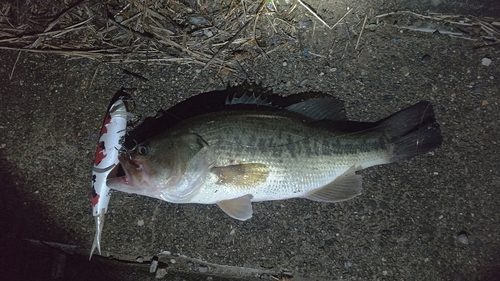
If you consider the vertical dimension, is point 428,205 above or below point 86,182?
below

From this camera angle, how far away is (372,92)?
113 inches

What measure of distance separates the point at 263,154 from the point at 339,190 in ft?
2.13

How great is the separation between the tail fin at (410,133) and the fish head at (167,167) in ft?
4.41

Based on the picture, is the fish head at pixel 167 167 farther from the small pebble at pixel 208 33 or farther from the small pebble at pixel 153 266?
the small pebble at pixel 208 33

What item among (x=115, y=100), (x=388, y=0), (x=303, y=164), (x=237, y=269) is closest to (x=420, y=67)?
(x=388, y=0)

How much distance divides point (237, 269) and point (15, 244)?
1817mm

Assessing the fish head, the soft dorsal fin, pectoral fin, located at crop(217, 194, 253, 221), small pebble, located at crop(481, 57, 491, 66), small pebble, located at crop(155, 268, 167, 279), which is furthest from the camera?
small pebble, located at crop(481, 57, 491, 66)

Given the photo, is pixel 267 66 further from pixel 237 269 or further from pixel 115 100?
pixel 237 269

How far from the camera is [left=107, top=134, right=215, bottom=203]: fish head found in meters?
2.32

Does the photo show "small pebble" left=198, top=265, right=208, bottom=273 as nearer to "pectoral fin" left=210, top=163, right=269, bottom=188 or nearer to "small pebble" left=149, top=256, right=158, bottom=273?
"small pebble" left=149, top=256, right=158, bottom=273

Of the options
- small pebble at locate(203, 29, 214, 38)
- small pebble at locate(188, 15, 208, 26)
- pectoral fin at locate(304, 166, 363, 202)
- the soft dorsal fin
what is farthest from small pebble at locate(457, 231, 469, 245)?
small pebble at locate(188, 15, 208, 26)

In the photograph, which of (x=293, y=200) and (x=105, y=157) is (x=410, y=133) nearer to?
(x=293, y=200)

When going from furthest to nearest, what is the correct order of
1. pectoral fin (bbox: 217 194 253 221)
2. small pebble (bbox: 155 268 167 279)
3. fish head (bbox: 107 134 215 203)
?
small pebble (bbox: 155 268 167 279)
pectoral fin (bbox: 217 194 253 221)
fish head (bbox: 107 134 215 203)

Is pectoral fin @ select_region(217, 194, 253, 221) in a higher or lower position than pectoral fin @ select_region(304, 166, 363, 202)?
higher
